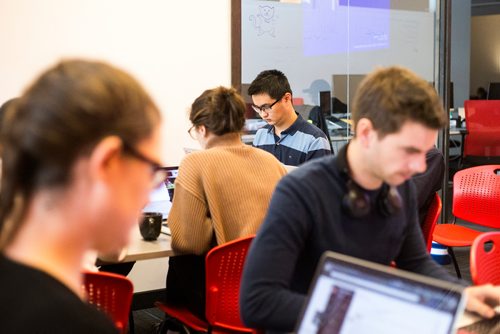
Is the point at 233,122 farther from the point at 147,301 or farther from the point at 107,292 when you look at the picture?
the point at 147,301

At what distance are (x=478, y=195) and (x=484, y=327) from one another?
2.91m

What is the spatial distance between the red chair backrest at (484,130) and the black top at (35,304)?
6846 mm

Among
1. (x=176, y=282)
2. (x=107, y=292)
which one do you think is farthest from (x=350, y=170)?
(x=176, y=282)

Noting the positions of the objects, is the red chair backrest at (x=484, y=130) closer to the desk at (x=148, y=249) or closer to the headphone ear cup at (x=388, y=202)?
the desk at (x=148, y=249)

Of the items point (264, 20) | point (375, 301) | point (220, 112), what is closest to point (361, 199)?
point (375, 301)

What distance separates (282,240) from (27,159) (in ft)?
2.74

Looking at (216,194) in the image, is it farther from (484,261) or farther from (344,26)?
(344,26)

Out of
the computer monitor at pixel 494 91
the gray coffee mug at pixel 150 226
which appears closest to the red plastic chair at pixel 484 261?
the gray coffee mug at pixel 150 226

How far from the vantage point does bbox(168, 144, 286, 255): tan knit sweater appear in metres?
2.60

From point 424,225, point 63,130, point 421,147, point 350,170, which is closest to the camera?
point 63,130

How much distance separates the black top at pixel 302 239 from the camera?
1572 mm

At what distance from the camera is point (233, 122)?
277 centimetres

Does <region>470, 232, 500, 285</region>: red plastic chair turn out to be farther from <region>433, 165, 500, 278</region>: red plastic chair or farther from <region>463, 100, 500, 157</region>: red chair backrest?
<region>463, 100, 500, 157</region>: red chair backrest

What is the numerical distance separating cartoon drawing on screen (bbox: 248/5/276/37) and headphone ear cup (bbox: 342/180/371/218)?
3.02 metres
